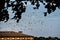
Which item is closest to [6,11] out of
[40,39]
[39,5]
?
[39,5]

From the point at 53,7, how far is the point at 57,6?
4.4 inches

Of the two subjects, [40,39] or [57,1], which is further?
[40,39]

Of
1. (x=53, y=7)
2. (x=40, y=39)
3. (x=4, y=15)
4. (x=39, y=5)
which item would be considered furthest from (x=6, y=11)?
(x=40, y=39)

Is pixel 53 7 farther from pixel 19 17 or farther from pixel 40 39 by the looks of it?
pixel 40 39

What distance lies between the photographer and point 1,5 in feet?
16.9

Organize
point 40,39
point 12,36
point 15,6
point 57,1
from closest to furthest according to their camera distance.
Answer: point 57,1 → point 15,6 → point 12,36 → point 40,39

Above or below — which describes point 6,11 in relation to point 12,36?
above

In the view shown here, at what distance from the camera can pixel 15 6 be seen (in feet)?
17.5

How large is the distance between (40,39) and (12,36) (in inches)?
721

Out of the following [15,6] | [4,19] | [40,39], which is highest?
[15,6]

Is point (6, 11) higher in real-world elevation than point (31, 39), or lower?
higher

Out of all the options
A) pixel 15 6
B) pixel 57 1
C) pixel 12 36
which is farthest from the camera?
pixel 12 36

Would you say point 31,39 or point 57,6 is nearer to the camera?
point 57,6

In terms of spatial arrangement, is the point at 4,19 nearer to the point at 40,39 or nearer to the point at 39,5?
the point at 39,5
